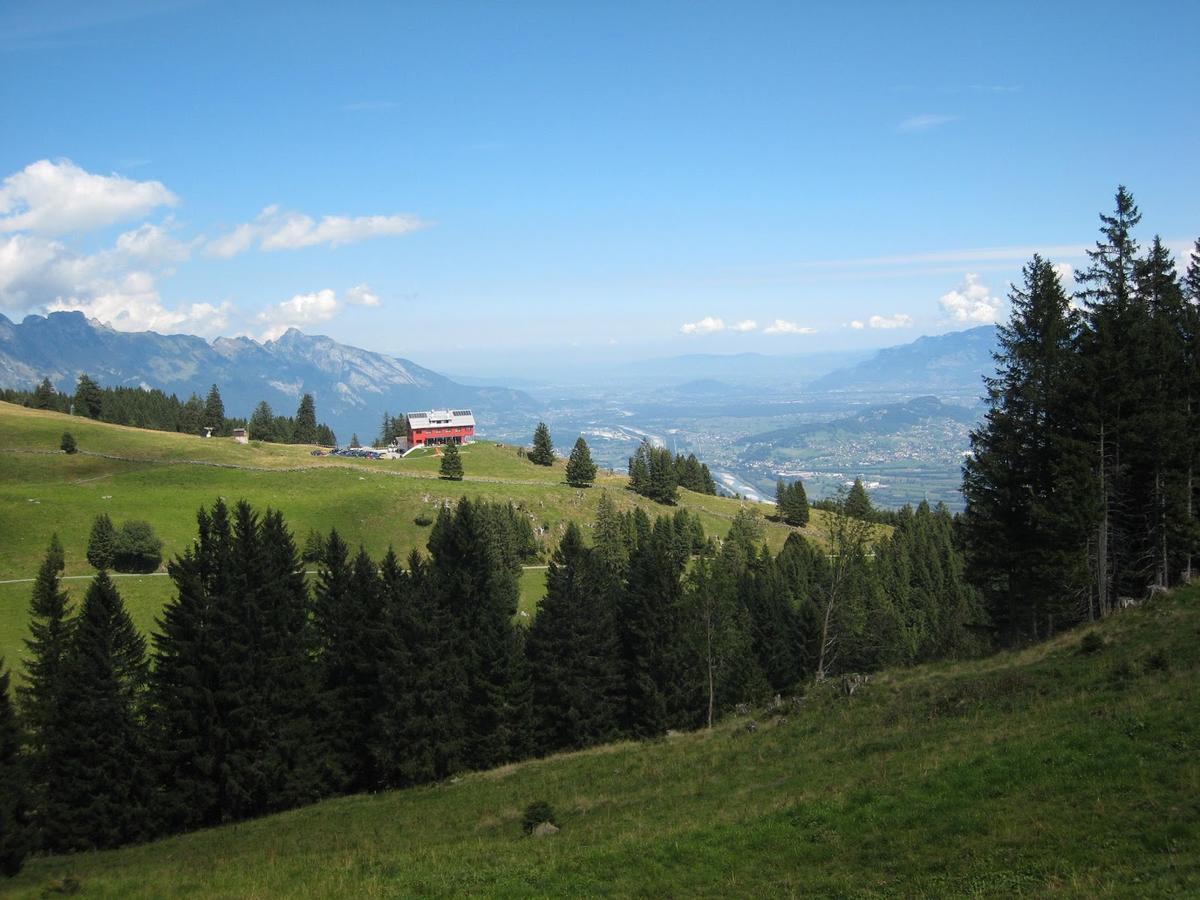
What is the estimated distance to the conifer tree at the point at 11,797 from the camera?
917 inches

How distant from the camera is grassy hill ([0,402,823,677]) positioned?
7562 cm

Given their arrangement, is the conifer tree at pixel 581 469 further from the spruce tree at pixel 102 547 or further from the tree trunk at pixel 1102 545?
the tree trunk at pixel 1102 545

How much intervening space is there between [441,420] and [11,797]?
509 ft

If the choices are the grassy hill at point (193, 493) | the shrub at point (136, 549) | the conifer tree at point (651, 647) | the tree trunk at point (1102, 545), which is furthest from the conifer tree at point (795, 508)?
the tree trunk at point (1102, 545)

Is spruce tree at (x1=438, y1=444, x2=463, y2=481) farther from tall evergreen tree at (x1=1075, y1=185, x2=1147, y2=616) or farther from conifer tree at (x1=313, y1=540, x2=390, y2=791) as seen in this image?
tall evergreen tree at (x1=1075, y1=185, x2=1147, y2=616)

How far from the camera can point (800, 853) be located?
16391 millimetres

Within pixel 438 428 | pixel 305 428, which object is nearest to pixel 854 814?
pixel 438 428

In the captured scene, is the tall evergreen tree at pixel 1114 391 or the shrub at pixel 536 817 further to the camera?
the tall evergreen tree at pixel 1114 391

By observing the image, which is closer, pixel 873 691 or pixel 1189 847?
pixel 1189 847

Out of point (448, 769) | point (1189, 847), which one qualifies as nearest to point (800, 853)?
point (1189, 847)

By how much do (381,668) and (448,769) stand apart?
630 centimetres

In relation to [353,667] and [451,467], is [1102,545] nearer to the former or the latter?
[353,667]

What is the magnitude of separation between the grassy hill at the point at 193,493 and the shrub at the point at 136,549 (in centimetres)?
171

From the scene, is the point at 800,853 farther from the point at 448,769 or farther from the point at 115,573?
the point at 115,573
